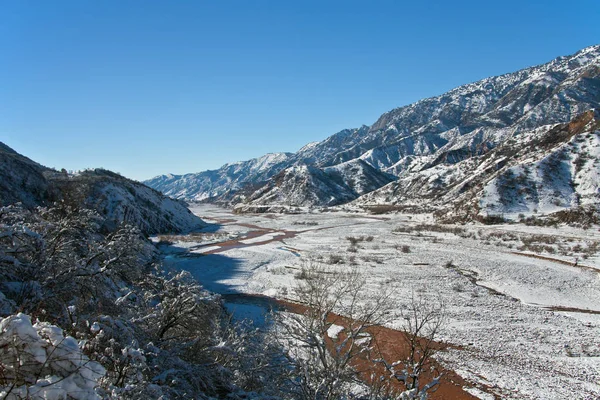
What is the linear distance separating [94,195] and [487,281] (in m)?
51.1

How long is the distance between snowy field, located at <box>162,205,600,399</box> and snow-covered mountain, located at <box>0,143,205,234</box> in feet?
31.8

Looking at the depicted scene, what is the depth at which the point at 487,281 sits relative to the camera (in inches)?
989

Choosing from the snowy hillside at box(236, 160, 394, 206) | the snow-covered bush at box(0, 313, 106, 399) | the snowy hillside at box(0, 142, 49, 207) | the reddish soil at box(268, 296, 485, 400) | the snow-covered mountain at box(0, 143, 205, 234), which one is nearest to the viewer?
the snow-covered bush at box(0, 313, 106, 399)

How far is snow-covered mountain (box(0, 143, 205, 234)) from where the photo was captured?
32.4m

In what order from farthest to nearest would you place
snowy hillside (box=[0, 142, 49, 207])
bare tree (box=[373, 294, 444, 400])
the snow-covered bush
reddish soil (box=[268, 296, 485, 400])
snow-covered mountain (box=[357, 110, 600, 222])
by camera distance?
snow-covered mountain (box=[357, 110, 600, 222])
snowy hillside (box=[0, 142, 49, 207])
reddish soil (box=[268, 296, 485, 400])
bare tree (box=[373, 294, 444, 400])
the snow-covered bush

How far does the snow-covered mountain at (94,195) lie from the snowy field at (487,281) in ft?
31.8

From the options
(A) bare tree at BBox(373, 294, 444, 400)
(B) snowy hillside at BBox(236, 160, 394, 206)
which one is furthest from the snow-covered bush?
(B) snowy hillside at BBox(236, 160, 394, 206)

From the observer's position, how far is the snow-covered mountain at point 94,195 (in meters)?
32.4

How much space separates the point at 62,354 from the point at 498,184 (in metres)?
68.5

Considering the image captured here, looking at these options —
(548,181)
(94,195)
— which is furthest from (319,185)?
(94,195)

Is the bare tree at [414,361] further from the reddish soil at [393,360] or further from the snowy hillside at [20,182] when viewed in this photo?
the snowy hillside at [20,182]

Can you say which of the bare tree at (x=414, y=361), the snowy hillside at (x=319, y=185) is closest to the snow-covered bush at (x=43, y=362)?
the bare tree at (x=414, y=361)

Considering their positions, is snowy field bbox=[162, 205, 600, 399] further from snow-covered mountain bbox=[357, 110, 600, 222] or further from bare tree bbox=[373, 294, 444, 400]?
snow-covered mountain bbox=[357, 110, 600, 222]

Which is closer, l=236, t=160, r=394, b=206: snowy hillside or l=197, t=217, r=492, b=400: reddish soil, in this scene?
l=197, t=217, r=492, b=400: reddish soil
